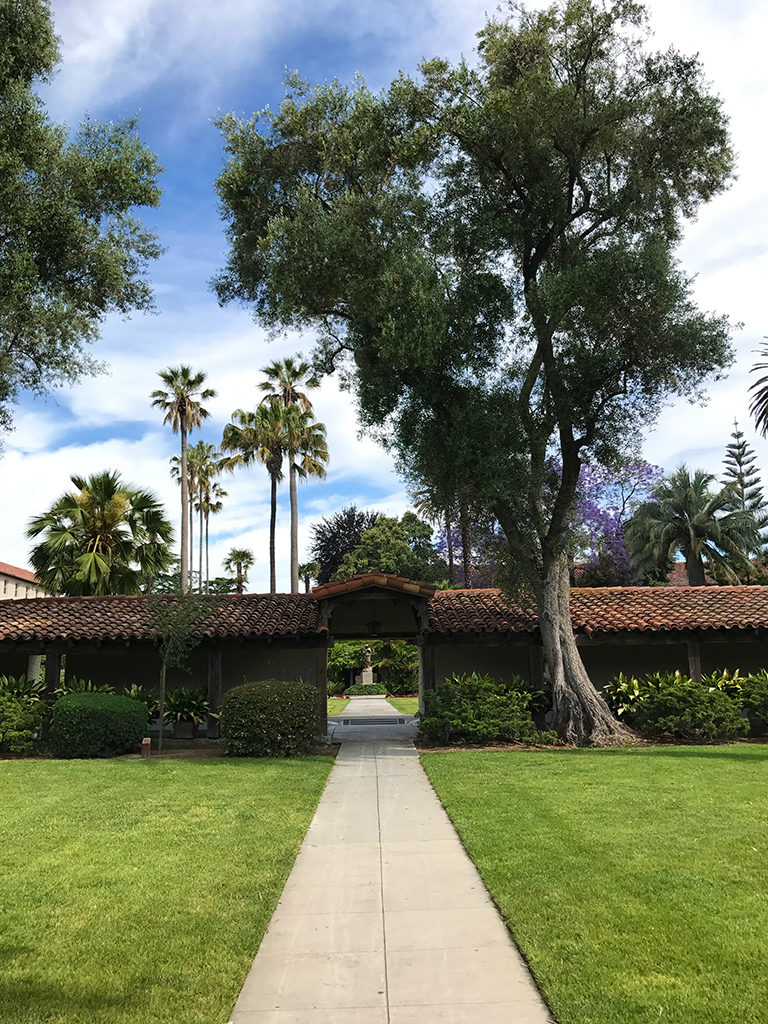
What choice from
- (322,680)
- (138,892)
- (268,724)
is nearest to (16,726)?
(268,724)

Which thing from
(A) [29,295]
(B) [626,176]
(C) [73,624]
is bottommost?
(C) [73,624]

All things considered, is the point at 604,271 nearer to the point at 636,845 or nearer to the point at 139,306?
the point at 139,306

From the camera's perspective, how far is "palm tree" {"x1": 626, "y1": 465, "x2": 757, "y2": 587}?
3572 centimetres

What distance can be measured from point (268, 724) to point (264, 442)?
23.6 meters

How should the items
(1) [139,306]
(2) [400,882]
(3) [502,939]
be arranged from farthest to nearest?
1. (1) [139,306]
2. (2) [400,882]
3. (3) [502,939]

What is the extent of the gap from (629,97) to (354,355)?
26.0 ft

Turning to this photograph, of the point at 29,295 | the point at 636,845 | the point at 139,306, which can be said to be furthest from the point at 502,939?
the point at 139,306

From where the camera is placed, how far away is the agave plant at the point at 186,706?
59.4 feet

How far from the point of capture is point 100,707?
52.2ft

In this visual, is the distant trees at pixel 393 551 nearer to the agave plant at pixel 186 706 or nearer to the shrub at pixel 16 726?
the agave plant at pixel 186 706

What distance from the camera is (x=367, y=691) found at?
3928cm

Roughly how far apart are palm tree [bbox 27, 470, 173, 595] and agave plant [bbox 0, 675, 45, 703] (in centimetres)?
477

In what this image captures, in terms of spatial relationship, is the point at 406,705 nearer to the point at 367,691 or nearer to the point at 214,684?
the point at 367,691

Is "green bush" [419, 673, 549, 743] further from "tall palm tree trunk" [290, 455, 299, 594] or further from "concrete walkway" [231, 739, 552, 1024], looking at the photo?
"tall palm tree trunk" [290, 455, 299, 594]
